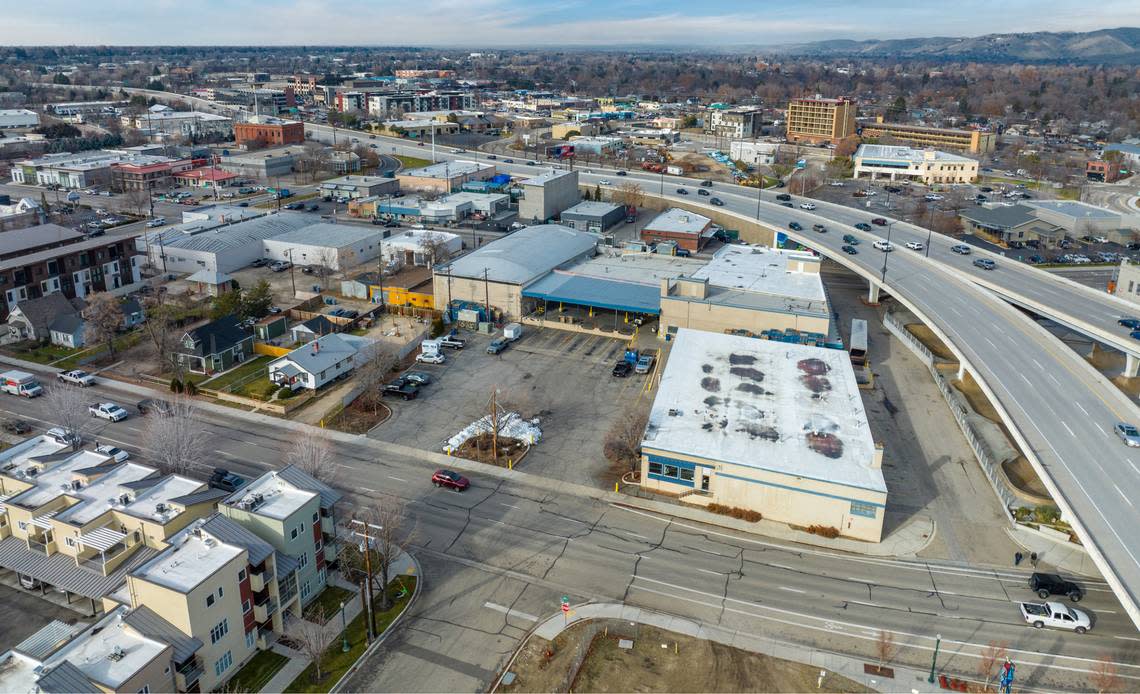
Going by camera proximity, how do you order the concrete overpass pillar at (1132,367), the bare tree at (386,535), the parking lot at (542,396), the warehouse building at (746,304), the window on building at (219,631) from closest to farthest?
the window on building at (219,631) < the bare tree at (386,535) < the parking lot at (542,396) < the concrete overpass pillar at (1132,367) < the warehouse building at (746,304)

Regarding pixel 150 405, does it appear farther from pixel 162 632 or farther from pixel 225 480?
pixel 162 632

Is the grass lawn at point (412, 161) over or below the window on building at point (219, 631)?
over

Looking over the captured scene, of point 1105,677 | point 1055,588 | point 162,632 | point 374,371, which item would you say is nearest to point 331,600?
point 162,632

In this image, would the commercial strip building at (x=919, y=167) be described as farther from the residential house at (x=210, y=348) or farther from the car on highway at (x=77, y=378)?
the car on highway at (x=77, y=378)

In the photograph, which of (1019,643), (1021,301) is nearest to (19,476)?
(1019,643)

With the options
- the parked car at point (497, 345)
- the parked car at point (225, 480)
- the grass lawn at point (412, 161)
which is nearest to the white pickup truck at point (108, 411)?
the parked car at point (225, 480)

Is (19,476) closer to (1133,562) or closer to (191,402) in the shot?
(191,402)

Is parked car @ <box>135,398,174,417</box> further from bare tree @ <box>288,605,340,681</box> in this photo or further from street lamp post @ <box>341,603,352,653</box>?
street lamp post @ <box>341,603,352,653</box>
